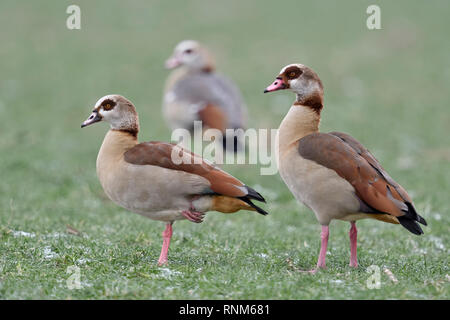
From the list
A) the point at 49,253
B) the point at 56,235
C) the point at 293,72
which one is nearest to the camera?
the point at 49,253

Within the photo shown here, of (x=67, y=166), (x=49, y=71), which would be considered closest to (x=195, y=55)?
(x=67, y=166)

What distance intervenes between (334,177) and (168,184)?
4.69 ft

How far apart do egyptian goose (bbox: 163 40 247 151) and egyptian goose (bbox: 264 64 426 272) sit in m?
5.56

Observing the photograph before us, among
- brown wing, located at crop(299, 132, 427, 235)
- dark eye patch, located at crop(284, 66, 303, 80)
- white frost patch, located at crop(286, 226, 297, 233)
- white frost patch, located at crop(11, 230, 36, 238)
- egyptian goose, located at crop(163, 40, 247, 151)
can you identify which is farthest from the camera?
egyptian goose, located at crop(163, 40, 247, 151)

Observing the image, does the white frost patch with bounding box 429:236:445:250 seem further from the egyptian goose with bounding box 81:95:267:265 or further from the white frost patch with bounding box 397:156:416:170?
the white frost patch with bounding box 397:156:416:170

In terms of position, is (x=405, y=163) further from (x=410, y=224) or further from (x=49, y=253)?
(x=49, y=253)

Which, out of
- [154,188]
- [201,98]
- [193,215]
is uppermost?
[201,98]

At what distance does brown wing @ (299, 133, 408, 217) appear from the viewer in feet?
18.7

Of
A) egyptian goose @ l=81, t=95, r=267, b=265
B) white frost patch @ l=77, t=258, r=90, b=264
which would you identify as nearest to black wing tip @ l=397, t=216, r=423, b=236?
egyptian goose @ l=81, t=95, r=267, b=265

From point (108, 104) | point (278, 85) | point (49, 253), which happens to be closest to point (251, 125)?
point (278, 85)

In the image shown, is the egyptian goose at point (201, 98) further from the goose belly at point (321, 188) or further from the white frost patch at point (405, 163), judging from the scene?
the goose belly at point (321, 188)

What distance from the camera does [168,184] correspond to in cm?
600

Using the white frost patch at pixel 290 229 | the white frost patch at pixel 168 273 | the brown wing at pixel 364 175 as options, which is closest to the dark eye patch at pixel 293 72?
Answer: the brown wing at pixel 364 175
